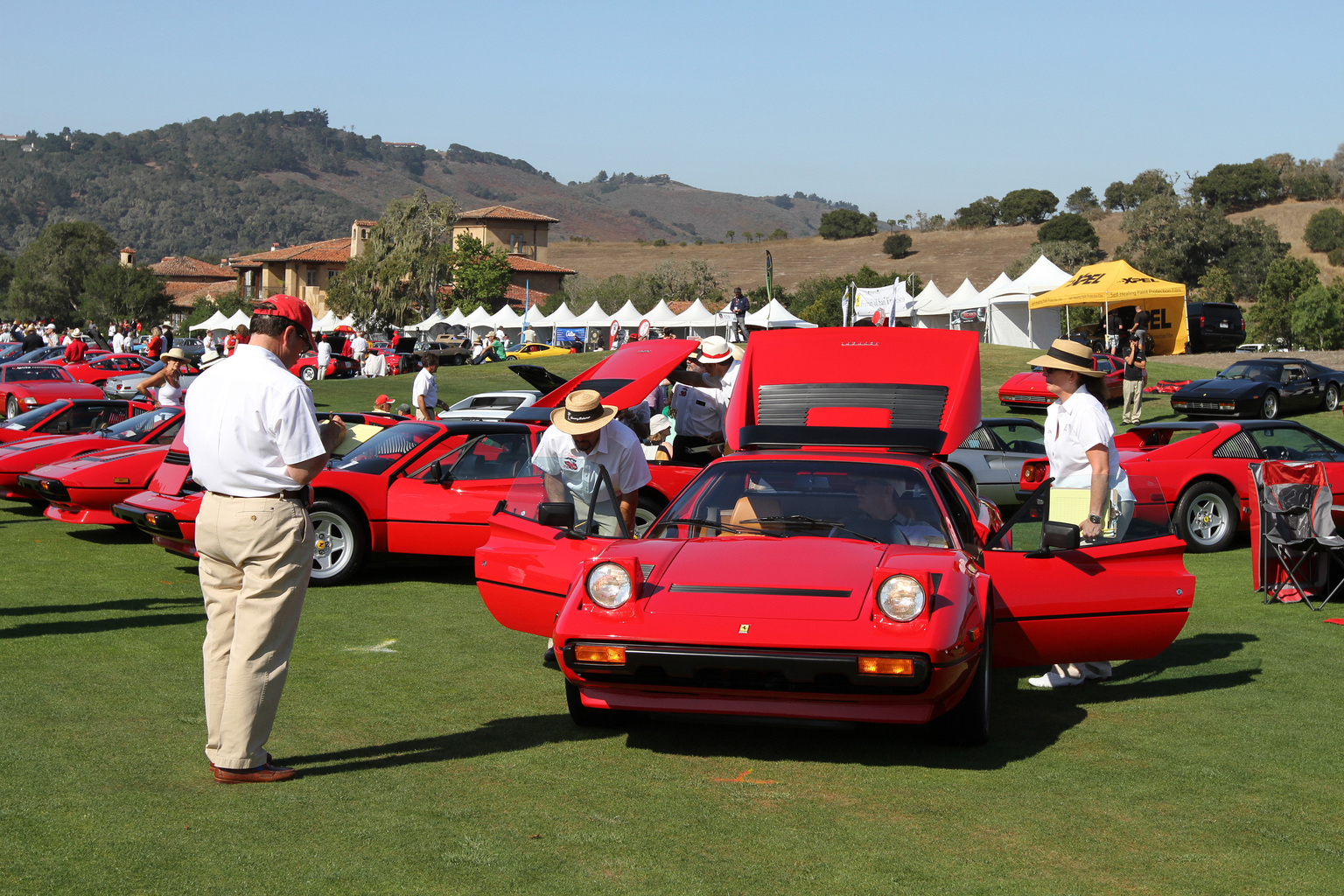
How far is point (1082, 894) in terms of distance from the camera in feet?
11.9

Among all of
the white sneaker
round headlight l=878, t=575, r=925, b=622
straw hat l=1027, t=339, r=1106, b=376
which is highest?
straw hat l=1027, t=339, r=1106, b=376

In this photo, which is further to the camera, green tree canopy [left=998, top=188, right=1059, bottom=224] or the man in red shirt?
green tree canopy [left=998, top=188, right=1059, bottom=224]

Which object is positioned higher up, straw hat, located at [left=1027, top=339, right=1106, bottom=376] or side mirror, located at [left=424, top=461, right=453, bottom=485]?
straw hat, located at [left=1027, top=339, right=1106, bottom=376]

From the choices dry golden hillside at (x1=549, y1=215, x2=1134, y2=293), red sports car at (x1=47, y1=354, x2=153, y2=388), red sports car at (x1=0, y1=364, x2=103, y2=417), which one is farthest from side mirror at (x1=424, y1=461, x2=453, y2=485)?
dry golden hillside at (x1=549, y1=215, x2=1134, y2=293)

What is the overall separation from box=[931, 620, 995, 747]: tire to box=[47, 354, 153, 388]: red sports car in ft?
92.1

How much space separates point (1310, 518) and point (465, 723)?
22.5 ft

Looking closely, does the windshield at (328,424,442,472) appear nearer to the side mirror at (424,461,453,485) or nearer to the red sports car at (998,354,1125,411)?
the side mirror at (424,461,453,485)

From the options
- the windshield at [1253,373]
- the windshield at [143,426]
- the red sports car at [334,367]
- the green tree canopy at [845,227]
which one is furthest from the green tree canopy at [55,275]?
the windshield at [143,426]

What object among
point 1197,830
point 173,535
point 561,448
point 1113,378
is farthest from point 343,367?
point 1197,830

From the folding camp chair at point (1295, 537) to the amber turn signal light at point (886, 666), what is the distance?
5829 millimetres

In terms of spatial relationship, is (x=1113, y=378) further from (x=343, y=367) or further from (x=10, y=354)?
(x=10, y=354)

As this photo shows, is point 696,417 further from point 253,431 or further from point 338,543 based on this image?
point 253,431

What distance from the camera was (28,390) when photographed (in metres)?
23.6

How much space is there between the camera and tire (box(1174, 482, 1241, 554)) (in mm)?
12070
